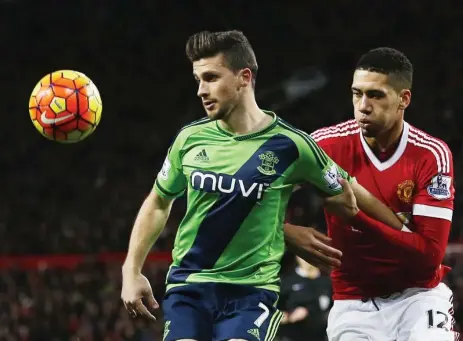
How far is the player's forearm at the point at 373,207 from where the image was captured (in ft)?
14.4

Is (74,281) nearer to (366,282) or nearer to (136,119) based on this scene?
(366,282)

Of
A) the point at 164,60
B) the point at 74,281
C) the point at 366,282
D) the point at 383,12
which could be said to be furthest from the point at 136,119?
the point at 366,282

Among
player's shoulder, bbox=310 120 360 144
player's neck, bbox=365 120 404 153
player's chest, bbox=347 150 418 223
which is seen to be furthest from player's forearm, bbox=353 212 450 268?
player's shoulder, bbox=310 120 360 144

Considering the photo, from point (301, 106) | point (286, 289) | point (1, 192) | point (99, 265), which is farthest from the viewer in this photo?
point (301, 106)

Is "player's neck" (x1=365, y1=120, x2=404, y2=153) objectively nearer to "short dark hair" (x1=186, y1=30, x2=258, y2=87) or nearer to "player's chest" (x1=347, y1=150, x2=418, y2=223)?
"player's chest" (x1=347, y1=150, x2=418, y2=223)

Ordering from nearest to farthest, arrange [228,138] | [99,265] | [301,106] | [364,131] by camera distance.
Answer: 1. [228,138]
2. [364,131]
3. [99,265]
4. [301,106]

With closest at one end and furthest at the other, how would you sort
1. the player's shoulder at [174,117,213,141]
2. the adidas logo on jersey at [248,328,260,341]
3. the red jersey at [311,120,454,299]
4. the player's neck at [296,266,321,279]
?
the adidas logo on jersey at [248,328,260,341] → the player's shoulder at [174,117,213,141] → the red jersey at [311,120,454,299] → the player's neck at [296,266,321,279]

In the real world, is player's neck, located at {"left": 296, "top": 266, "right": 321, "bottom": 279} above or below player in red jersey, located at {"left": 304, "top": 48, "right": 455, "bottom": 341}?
below

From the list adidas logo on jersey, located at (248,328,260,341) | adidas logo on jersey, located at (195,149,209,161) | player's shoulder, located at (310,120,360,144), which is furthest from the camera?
player's shoulder, located at (310,120,360,144)

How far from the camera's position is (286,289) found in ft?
22.3

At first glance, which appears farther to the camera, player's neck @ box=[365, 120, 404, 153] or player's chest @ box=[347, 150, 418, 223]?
player's neck @ box=[365, 120, 404, 153]

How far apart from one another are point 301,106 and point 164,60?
3.14m

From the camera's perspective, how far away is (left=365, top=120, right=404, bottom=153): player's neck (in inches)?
185

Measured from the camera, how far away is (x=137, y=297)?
12.9 ft
